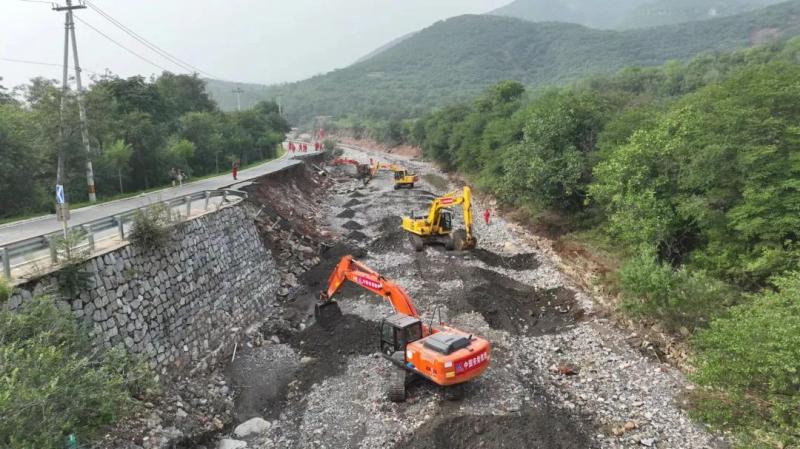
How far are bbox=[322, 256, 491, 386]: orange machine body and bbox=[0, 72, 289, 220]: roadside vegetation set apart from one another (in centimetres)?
1846

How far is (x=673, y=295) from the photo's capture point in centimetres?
1465

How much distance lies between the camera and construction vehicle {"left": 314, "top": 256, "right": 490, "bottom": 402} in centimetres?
1154

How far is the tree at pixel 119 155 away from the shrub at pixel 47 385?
22176mm

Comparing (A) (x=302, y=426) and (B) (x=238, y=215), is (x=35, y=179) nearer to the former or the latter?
(B) (x=238, y=215)

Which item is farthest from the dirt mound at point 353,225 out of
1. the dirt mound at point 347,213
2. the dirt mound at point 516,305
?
the dirt mound at point 516,305

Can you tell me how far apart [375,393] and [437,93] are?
18760 cm

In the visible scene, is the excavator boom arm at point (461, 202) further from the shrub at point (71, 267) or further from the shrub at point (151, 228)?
the shrub at point (71, 267)

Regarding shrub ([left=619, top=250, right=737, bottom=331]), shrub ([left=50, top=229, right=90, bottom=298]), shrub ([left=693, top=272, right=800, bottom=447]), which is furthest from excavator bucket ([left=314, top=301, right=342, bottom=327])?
shrub ([left=693, top=272, right=800, bottom=447])

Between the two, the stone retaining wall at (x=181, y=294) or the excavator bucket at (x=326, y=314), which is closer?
the stone retaining wall at (x=181, y=294)

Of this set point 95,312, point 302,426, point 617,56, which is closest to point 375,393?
point 302,426

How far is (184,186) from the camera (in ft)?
104

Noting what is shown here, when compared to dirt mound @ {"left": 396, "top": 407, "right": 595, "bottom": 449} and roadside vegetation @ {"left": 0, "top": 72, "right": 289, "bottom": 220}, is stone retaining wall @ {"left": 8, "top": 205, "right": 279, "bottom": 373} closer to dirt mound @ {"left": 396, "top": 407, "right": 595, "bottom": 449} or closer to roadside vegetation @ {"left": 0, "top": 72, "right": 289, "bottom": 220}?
dirt mound @ {"left": 396, "top": 407, "right": 595, "bottom": 449}

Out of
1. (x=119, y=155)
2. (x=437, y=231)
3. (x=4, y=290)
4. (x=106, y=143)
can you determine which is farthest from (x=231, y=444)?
(x=106, y=143)

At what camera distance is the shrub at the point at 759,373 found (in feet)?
28.3
